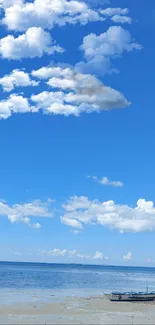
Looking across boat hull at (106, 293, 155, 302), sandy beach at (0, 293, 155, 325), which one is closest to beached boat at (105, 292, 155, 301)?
boat hull at (106, 293, 155, 302)

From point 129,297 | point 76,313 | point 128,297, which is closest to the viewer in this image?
point 76,313

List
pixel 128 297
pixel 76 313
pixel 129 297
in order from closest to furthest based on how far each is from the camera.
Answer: pixel 76 313
pixel 128 297
pixel 129 297

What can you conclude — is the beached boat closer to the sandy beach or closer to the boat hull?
the boat hull

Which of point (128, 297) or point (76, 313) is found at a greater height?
point (128, 297)

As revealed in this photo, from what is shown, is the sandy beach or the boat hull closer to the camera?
the sandy beach

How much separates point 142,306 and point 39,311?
19.4 metres

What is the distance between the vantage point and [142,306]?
221ft

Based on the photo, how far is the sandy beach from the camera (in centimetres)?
4838

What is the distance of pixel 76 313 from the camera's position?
54.9 meters

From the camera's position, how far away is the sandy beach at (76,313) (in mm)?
48384

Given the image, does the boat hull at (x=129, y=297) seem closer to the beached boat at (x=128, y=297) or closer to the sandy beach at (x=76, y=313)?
the beached boat at (x=128, y=297)

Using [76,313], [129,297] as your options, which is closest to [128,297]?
[129,297]

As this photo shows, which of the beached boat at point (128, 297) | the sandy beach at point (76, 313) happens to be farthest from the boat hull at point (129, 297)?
the sandy beach at point (76, 313)

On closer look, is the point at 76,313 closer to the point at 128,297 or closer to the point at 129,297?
the point at 128,297
